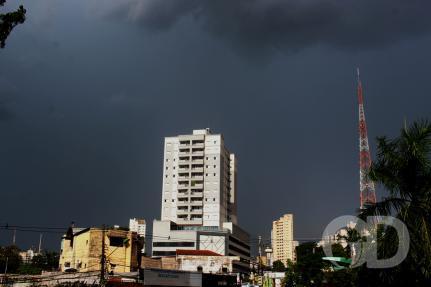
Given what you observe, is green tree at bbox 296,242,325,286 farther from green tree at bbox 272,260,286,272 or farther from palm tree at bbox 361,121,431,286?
palm tree at bbox 361,121,431,286

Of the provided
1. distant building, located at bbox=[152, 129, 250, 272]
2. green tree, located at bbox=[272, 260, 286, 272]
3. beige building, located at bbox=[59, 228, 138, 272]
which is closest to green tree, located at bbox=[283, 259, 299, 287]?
beige building, located at bbox=[59, 228, 138, 272]

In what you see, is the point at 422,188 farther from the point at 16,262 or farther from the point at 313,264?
the point at 16,262

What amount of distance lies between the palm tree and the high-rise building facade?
446 feet

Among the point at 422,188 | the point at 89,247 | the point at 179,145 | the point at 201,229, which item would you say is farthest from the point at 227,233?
the point at 422,188

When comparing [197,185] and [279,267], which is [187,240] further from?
[279,267]

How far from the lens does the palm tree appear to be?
1050cm

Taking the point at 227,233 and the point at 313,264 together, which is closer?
the point at 313,264

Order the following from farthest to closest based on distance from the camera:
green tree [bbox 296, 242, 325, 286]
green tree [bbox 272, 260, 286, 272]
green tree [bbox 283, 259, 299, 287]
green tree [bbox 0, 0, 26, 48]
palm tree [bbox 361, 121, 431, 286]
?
green tree [bbox 272, 260, 286, 272] < green tree [bbox 283, 259, 299, 287] < green tree [bbox 296, 242, 325, 286] < green tree [bbox 0, 0, 26, 48] < palm tree [bbox 361, 121, 431, 286]

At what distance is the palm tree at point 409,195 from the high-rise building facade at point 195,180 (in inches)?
5354

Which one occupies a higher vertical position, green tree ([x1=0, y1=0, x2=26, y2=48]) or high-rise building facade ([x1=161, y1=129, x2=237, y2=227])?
high-rise building facade ([x1=161, y1=129, x2=237, y2=227])

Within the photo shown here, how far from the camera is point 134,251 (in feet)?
256

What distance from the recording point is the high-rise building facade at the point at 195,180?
148m

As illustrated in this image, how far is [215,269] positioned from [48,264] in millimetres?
57783

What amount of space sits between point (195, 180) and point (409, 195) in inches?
5504
